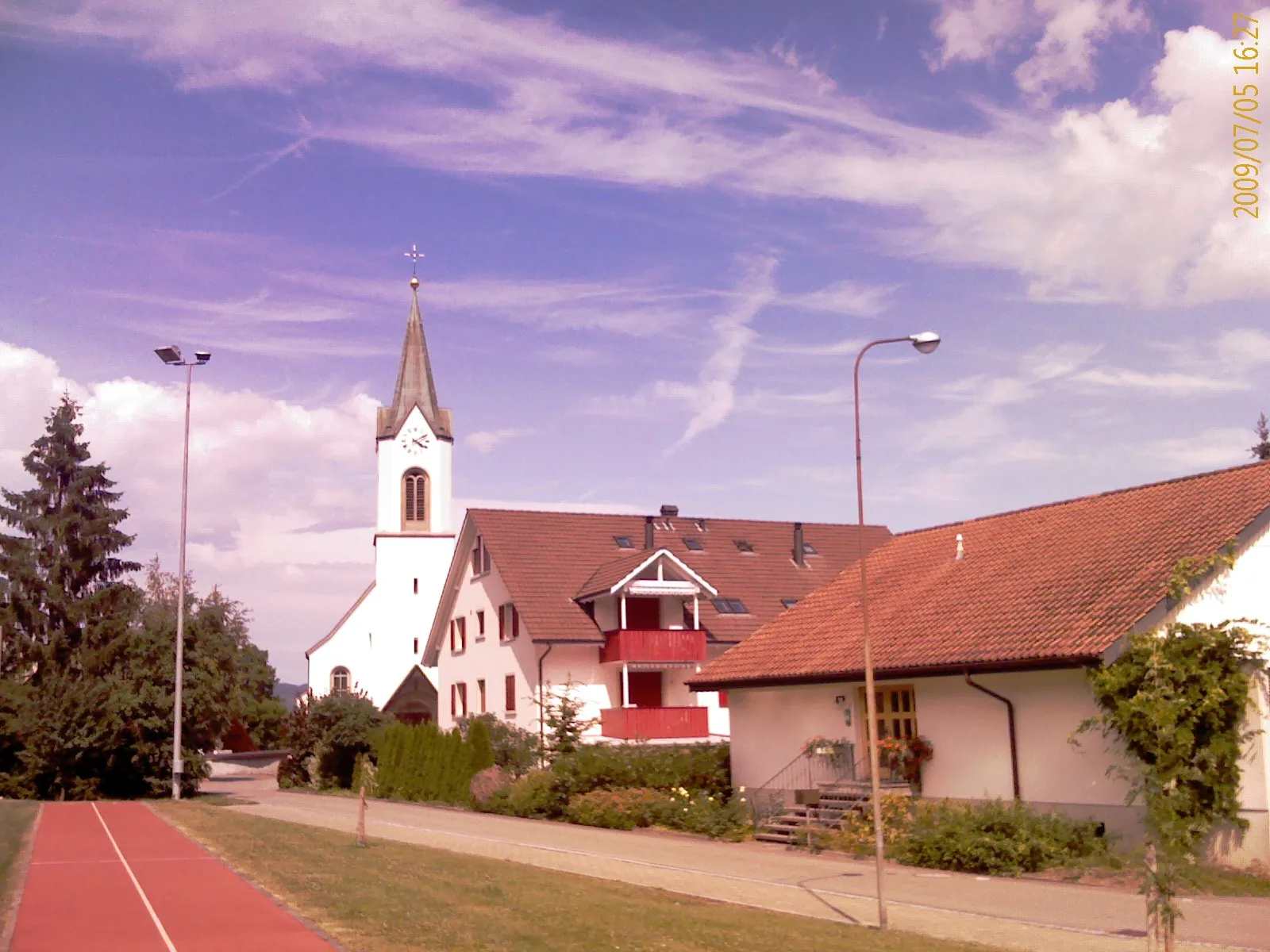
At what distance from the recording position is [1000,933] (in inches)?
532

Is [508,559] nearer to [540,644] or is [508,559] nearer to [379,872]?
[540,644]

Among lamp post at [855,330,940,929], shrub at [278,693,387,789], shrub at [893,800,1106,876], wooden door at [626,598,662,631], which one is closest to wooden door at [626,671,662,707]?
wooden door at [626,598,662,631]

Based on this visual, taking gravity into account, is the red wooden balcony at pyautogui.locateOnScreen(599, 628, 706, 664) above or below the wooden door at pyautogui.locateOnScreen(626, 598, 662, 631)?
below

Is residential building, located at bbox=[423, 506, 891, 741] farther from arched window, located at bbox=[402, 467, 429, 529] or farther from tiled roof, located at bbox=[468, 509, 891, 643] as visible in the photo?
arched window, located at bbox=[402, 467, 429, 529]

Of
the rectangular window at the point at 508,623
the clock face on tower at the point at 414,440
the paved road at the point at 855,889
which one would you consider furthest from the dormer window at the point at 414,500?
the paved road at the point at 855,889

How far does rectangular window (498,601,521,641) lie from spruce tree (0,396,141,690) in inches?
589

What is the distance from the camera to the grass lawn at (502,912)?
12000 millimetres

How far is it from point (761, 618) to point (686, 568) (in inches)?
185


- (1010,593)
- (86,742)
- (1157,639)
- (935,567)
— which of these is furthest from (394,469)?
(1157,639)

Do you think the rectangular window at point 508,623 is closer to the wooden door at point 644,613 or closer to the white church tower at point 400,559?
the wooden door at point 644,613

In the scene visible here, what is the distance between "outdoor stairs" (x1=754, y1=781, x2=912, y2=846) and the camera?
904 inches

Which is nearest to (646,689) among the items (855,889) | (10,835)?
(10,835)

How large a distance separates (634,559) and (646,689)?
421cm

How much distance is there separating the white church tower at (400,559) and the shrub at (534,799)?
3516 centimetres
